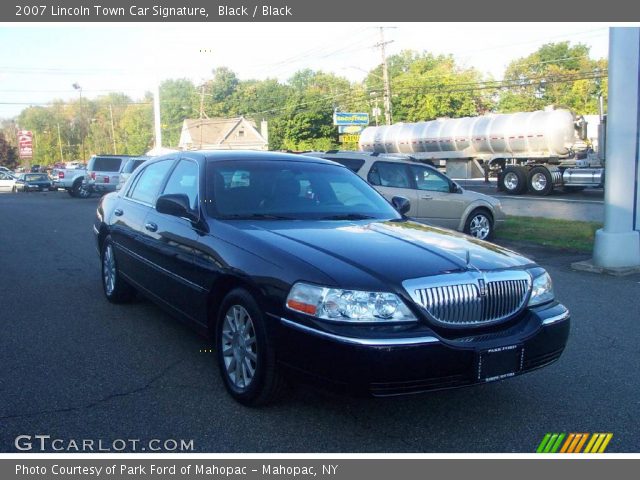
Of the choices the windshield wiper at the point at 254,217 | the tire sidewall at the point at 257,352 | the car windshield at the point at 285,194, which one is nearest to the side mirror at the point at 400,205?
the car windshield at the point at 285,194

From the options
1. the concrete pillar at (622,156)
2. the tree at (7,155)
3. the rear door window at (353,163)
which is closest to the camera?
the concrete pillar at (622,156)

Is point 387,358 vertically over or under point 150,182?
under

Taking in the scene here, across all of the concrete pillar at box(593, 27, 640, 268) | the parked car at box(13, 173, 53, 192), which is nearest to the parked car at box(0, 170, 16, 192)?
the parked car at box(13, 173, 53, 192)

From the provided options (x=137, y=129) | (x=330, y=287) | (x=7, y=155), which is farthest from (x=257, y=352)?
(x=7, y=155)

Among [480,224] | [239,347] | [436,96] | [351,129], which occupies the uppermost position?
[436,96]

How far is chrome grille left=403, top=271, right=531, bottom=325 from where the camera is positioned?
149 inches

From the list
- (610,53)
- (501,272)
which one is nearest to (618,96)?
(610,53)

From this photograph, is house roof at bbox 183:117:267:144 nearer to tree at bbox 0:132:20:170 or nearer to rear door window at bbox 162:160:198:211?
tree at bbox 0:132:20:170

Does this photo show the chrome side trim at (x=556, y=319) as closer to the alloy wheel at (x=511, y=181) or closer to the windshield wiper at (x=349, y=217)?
→ the windshield wiper at (x=349, y=217)

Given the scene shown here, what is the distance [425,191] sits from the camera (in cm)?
1270

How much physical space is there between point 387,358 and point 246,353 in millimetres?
1100

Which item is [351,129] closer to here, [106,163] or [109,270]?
[106,163]

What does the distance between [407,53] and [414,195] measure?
75.9 m

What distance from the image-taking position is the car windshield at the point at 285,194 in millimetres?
5145
